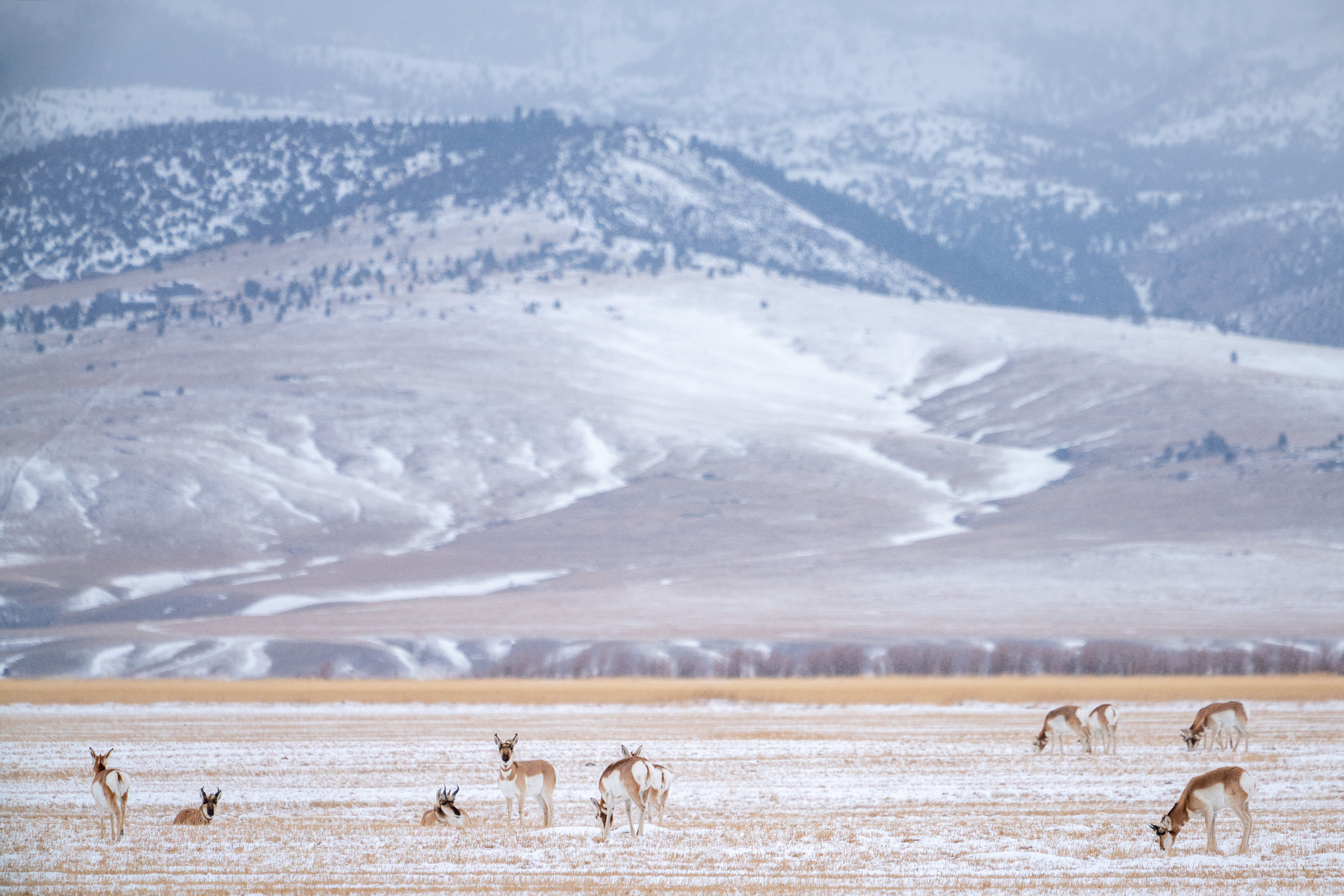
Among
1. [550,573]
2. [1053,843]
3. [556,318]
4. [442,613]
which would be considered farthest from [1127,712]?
[556,318]

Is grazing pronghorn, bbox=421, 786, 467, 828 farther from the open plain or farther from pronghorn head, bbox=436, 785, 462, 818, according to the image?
the open plain

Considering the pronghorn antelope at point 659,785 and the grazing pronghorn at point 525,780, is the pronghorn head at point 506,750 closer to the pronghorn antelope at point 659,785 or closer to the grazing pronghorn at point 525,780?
the grazing pronghorn at point 525,780

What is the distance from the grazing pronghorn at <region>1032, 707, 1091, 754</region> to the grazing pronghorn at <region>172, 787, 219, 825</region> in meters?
14.5

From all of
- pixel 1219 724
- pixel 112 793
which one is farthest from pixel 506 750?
pixel 1219 724

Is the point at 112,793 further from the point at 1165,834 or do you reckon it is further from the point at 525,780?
the point at 1165,834

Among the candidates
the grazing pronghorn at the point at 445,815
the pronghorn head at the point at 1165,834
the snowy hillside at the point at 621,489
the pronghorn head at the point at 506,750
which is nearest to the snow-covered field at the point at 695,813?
the pronghorn head at the point at 1165,834

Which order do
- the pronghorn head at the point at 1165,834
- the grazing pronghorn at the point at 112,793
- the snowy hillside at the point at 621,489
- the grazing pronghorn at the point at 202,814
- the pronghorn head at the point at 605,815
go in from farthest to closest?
the snowy hillside at the point at 621,489 → the grazing pronghorn at the point at 202,814 → the pronghorn head at the point at 605,815 → the grazing pronghorn at the point at 112,793 → the pronghorn head at the point at 1165,834

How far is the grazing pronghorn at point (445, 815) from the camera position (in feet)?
60.8

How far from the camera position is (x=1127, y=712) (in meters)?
36.6

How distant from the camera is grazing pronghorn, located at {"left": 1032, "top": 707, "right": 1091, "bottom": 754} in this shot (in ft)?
86.7

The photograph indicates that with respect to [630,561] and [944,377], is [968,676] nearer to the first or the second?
[630,561]

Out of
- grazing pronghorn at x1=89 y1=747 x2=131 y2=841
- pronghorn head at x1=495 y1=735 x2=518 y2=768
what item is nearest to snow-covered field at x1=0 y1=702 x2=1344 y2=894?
grazing pronghorn at x1=89 y1=747 x2=131 y2=841

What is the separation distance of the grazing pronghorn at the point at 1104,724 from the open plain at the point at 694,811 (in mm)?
616

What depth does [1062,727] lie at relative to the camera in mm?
26688
